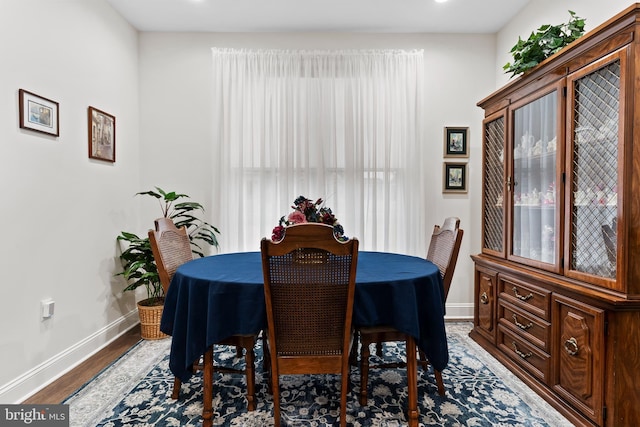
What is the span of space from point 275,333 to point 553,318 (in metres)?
1.64

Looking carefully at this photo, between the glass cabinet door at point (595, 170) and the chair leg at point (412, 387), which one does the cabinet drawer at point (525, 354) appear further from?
the chair leg at point (412, 387)

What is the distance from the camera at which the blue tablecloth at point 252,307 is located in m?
1.68

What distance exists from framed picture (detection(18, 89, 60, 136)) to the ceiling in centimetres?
131

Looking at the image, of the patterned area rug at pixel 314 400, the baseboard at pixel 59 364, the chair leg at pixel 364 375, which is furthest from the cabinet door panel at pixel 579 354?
the baseboard at pixel 59 364

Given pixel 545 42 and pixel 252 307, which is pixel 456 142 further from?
pixel 252 307

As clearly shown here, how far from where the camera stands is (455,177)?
141 inches

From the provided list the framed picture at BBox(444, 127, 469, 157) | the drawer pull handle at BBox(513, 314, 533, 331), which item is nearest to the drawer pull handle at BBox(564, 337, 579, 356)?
the drawer pull handle at BBox(513, 314, 533, 331)

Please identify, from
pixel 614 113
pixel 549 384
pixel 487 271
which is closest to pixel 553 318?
pixel 549 384

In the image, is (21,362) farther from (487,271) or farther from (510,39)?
(510,39)

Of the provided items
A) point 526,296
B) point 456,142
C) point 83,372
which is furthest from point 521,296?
point 83,372

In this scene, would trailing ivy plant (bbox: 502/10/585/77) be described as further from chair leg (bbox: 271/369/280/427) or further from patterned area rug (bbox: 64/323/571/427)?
chair leg (bbox: 271/369/280/427)

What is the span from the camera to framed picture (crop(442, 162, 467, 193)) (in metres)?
3.57

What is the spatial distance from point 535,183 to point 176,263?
8.12ft

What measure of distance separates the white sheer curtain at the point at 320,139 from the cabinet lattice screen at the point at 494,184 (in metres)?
0.71
